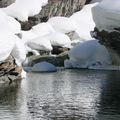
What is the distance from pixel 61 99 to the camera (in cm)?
3734

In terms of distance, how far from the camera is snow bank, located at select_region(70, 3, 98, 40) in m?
88.8

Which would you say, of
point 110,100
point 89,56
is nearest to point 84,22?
point 89,56

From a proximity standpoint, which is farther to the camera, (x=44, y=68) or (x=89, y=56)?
(x=89, y=56)

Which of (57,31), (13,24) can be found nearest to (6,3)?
(57,31)

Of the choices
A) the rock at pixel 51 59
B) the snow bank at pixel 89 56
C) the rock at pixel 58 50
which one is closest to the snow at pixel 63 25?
the rock at pixel 58 50

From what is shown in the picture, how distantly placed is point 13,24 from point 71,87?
1246 cm

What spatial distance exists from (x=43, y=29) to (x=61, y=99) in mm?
52714

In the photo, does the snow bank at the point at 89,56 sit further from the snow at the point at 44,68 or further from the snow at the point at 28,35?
the snow at the point at 28,35

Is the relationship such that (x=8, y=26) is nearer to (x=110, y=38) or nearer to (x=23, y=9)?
(x=110, y=38)

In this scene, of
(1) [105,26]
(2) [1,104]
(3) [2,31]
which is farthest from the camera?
(1) [105,26]

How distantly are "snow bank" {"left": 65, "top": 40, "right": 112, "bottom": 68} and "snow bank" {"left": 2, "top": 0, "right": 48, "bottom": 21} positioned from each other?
14992 millimetres

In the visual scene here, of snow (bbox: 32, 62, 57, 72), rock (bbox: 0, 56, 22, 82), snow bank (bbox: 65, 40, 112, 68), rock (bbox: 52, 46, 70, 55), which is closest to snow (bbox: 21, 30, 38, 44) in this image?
rock (bbox: 52, 46, 70, 55)

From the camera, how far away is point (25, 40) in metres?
80.8

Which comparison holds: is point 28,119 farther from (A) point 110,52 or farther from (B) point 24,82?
(A) point 110,52
